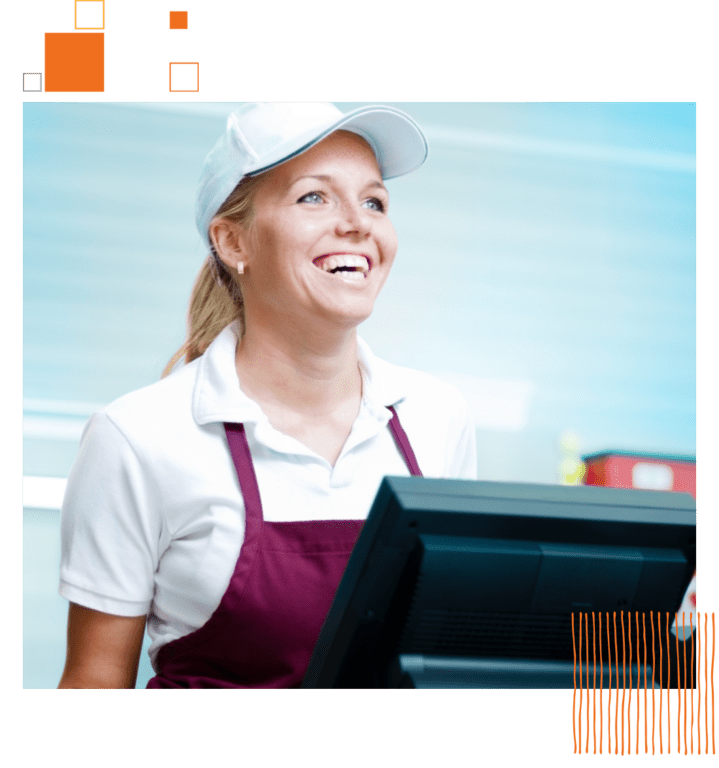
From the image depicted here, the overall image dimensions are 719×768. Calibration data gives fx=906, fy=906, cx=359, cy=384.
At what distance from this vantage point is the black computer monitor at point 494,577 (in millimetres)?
919

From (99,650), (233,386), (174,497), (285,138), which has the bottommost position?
(99,650)

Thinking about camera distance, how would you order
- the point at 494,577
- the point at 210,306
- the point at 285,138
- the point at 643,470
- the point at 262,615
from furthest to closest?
1. the point at 643,470
2. the point at 210,306
3. the point at 285,138
4. the point at 262,615
5. the point at 494,577

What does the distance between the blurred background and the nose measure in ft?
1.62

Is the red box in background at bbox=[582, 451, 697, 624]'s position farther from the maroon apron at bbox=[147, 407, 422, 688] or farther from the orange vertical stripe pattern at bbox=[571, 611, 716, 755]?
the orange vertical stripe pattern at bbox=[571, 611, 716, 755]

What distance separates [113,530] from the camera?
1636mm

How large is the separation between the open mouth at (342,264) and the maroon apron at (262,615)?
42cm

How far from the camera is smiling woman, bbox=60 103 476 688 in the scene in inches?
64.1

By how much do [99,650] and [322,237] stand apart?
87cm

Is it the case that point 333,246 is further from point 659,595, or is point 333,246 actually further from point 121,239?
point 659,595
